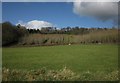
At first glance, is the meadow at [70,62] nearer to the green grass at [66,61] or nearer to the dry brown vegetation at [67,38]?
the green grass at [66,61]

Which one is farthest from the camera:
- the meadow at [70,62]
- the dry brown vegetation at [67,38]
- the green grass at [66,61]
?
the dry brown vegetation at [67,38]

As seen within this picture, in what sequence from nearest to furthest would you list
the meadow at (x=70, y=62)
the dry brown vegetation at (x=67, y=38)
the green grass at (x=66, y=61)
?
the meadow at (x=70, y=62) → the green grass at (x=66, y=61) → the dry brown vegetation at (x=67, y=38)

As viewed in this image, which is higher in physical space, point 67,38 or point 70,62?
point 67,38

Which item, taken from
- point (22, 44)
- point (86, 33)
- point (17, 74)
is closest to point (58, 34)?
Result: point (86, 33)

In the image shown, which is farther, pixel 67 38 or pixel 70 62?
pixel 67 38

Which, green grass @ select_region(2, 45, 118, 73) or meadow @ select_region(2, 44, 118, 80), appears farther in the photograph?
green grass @ select_region(2, 45, 118, 73)

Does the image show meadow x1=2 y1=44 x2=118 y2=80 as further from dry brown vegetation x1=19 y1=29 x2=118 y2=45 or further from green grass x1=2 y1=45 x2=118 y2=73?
dry brown vegetation x1=19 y1=29 x2=118 y2=45

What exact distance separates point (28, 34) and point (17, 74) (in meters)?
42.9

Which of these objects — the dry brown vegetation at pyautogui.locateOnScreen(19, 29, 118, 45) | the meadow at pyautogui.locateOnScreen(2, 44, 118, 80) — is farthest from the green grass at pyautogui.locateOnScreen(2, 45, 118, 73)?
the dry brown vegetation at pyautogui.locateOnScreen(19, 29, 118, 45)

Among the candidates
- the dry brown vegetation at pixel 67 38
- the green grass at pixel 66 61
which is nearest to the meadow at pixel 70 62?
the green grass at pixel 66 61

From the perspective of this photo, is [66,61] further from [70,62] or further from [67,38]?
[67,38]

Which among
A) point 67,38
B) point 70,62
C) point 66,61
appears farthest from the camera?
point 67,38

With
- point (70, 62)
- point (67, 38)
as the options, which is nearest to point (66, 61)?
point (70, 62)

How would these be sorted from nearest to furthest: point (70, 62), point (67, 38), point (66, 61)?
point (70, 62), point (66, 61), point (67, 38)
